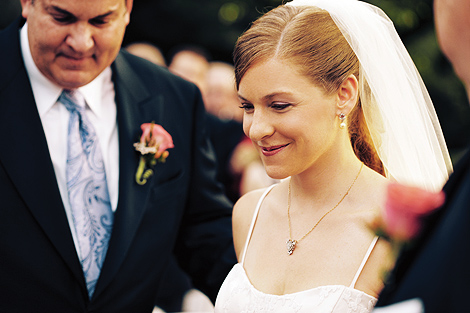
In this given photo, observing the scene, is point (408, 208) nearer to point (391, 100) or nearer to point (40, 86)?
point (391, 100)

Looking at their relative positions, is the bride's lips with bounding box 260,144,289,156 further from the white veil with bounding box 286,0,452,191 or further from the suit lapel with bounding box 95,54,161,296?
the suit lapel with bounding box 95,54,161,296

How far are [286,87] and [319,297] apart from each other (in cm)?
87

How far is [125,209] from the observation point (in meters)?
3.02

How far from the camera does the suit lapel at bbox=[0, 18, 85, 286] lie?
110 inches

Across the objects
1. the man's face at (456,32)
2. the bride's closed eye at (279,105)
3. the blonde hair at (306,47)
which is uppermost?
the man's face at (456,32)

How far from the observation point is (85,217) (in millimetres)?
2941

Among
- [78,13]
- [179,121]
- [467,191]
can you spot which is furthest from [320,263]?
[78,13]

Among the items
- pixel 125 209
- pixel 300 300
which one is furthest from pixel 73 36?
pixel 300 300

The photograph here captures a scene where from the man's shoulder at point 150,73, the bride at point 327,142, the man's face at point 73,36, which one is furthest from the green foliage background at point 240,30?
the bride at point 327,142

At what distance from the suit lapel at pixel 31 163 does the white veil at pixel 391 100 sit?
143 cm

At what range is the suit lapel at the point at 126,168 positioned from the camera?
296 centimetres

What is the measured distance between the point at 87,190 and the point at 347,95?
4.65ft

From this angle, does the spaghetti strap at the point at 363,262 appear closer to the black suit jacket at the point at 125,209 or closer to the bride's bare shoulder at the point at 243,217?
the bride's bare shoulder at the point at 243,217

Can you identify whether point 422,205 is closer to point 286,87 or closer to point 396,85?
point 286,87
